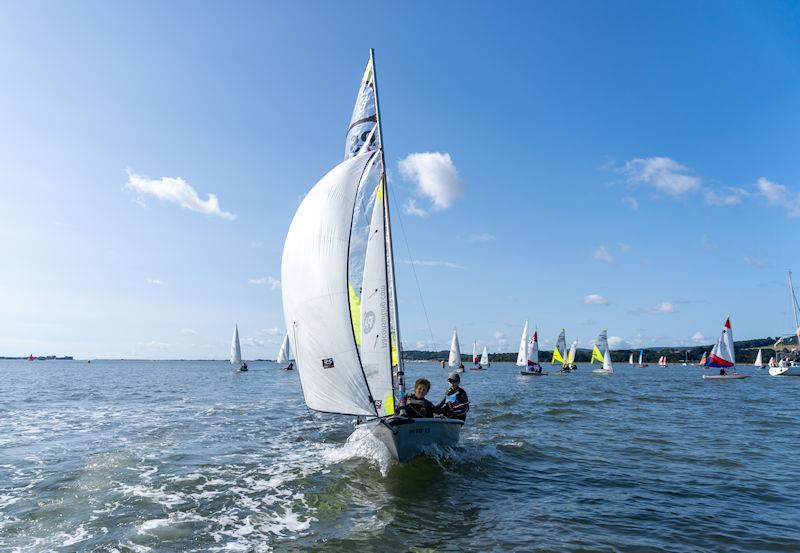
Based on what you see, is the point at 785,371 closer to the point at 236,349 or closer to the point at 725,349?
the point at 725,349

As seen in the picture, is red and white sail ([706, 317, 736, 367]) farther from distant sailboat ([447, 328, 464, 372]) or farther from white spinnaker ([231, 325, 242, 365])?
white spinnaker ([231, 325, 242, 365])

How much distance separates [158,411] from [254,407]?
204 inches

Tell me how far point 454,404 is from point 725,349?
57352 millimetres

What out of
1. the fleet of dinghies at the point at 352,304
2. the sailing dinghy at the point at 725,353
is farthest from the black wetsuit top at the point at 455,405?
the sailing dinghy at the point at 725,353

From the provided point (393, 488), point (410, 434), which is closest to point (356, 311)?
point (410, 434)

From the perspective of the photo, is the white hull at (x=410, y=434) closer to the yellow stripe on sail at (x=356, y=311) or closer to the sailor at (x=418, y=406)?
the sailor at (x=418, y=406)

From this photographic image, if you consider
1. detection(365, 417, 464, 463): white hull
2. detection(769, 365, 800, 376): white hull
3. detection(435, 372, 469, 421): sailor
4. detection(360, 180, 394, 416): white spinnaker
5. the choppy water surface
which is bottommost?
detection(769, 365, 800, 376): white hull

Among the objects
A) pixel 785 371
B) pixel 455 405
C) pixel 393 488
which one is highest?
pixel 455 405

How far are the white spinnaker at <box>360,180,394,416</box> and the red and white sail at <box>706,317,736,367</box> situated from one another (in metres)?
57.3

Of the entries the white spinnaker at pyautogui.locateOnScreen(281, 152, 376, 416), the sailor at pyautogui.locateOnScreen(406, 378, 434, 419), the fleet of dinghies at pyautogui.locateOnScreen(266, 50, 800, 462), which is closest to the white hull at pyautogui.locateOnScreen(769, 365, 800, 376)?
the fleet of dinghies at pyautogui.locateOnScreen(266, 50, 800, 462)

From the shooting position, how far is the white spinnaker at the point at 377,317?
12.8m

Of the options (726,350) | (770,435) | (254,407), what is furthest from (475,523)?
(726,350)

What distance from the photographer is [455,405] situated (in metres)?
14.9

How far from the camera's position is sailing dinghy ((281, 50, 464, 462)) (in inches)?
480
